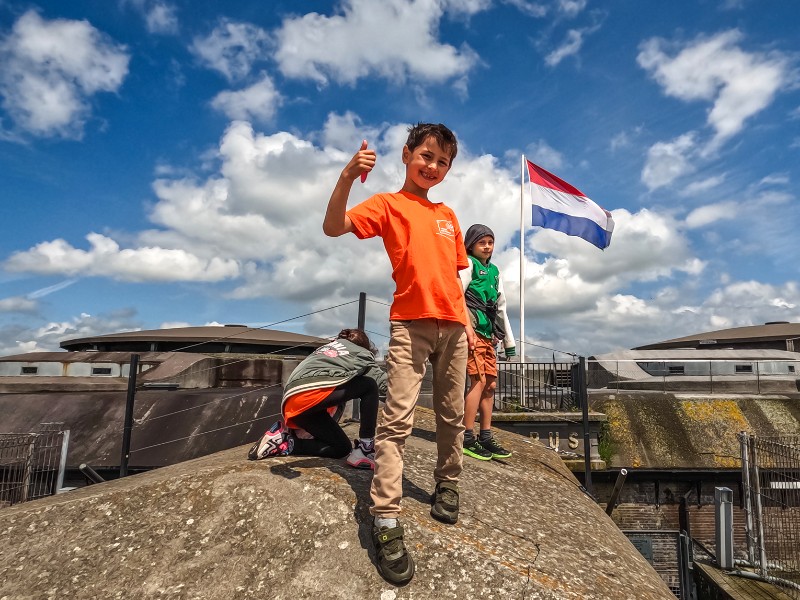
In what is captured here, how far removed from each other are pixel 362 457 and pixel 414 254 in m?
1.45

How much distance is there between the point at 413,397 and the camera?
2723mm

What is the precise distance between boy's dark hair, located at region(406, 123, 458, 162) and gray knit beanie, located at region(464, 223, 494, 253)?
1449mm

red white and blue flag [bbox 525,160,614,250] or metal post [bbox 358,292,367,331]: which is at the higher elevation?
red white and blue flag [bbox 525,160,614,250]

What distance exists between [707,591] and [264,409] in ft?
22.2

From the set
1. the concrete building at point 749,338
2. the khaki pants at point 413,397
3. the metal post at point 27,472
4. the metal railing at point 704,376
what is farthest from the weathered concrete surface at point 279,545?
the concrete building at point 749,338

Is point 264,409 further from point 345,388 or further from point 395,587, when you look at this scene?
point 395,587

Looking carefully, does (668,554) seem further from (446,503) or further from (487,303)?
(446,503)

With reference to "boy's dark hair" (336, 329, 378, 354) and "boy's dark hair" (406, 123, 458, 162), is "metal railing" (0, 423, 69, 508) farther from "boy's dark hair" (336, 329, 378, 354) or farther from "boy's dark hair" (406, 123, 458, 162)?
"boy's dark hair" (406, 123, 458, 162)

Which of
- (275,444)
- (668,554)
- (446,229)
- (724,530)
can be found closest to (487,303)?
(446,229)

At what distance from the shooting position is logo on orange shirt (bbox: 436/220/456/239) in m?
3.05

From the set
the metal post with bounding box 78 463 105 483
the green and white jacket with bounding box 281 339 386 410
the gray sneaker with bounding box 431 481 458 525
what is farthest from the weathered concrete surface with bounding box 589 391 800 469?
the metal post with bounding box 78 463 105 483

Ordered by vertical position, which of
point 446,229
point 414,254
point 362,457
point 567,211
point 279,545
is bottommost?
point 279,545

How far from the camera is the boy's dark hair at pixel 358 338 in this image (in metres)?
3.90

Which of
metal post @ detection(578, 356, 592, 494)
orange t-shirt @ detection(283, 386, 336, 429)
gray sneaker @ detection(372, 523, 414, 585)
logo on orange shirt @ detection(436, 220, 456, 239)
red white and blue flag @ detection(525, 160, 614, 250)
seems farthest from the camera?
red white and blue flag @ detection(525, 160, 614, 250)
